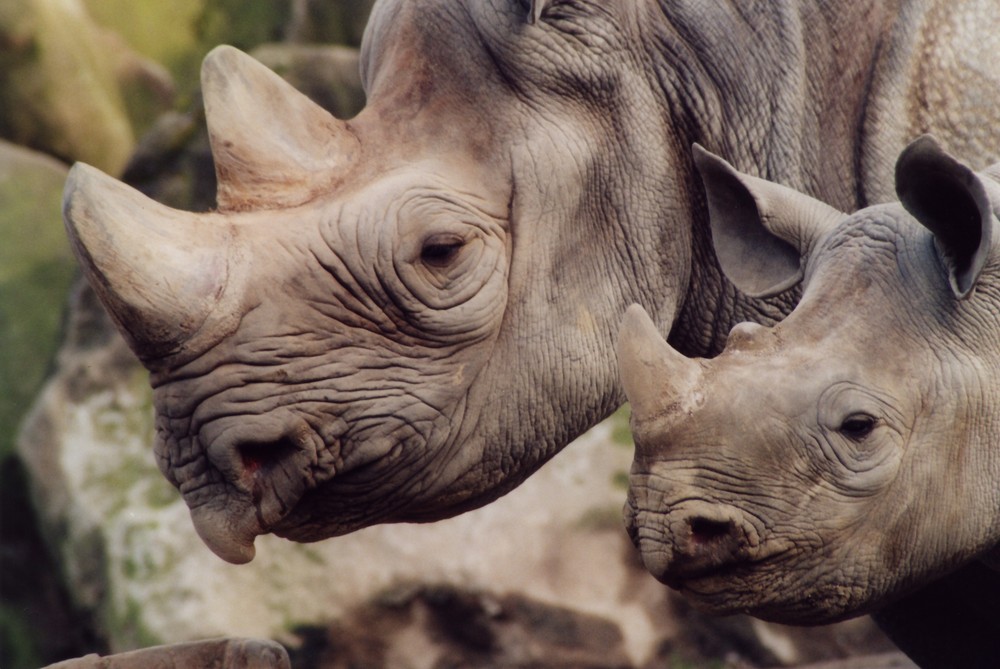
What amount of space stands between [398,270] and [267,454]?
0.49m

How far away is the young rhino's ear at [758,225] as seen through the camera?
3.23m

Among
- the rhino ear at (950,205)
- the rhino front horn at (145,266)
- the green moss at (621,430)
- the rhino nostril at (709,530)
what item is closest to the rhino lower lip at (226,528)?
the rhino front horn at (145,266)

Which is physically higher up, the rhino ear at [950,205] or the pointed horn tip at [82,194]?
the rhino ear at [950,205]

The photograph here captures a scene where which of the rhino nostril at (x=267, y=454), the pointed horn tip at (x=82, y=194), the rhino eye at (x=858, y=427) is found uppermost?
the pointed horn tip at (x=82, y=194)

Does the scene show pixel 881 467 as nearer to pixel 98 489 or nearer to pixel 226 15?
pixel 98 489

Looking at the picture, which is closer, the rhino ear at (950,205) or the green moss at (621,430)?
the rhino ear at (950,205)

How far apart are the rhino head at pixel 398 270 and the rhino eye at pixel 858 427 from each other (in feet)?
2.66

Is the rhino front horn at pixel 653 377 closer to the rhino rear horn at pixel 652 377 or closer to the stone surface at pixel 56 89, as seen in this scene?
the rhino rear horn at pixel 652 377

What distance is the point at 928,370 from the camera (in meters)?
2.82

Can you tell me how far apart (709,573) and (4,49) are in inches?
309

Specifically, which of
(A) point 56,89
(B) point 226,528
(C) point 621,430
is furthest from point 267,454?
(A) point 56,89

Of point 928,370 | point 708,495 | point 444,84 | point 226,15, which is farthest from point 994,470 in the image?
point 226,15

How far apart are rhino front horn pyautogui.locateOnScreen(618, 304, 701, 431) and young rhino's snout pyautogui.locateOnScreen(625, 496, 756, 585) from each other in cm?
17

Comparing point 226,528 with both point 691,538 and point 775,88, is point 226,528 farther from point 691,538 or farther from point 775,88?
point 775,88
